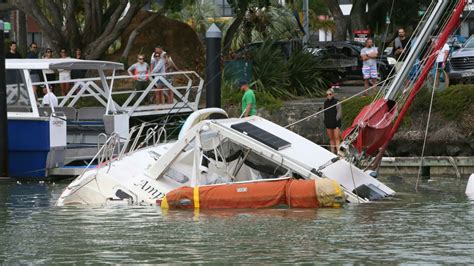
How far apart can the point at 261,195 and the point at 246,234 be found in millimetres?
2591

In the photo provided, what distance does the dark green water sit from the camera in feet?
54.3

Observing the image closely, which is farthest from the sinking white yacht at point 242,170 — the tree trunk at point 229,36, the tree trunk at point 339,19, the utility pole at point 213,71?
the tree trunk at point 339,19

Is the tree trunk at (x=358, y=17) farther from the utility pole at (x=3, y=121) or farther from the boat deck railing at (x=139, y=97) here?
the utility pole at (x=3, y=121)

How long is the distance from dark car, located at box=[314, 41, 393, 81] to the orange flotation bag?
18.6 m

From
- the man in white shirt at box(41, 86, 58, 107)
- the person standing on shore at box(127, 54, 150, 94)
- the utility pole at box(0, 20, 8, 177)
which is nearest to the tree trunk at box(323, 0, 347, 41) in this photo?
the person standing on shore at box(127, 54, 150, 94)

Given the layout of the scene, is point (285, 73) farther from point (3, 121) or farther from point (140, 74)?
point (3, 121)

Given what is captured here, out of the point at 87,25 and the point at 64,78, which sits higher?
the point at 87,25

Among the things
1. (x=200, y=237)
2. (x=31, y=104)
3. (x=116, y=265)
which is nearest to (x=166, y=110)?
(x=31, y=104)

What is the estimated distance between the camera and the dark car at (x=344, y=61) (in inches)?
1593

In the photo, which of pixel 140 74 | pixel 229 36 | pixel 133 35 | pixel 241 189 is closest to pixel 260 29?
pixel 229 36

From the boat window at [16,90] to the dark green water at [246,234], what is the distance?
6175mm

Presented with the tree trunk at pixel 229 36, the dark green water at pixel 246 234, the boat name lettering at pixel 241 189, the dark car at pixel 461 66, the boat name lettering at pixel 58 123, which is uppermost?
the tree trunk at pixel 229 36

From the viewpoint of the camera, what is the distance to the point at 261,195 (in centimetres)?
2098

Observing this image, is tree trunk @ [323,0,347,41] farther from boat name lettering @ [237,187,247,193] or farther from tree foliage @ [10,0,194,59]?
boat name lettering @ [237,187,247,193]
